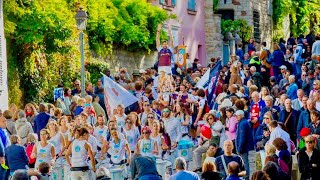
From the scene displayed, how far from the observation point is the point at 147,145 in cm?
2717

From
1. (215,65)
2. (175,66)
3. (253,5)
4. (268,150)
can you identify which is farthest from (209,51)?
(268,150)

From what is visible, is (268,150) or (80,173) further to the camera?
(80,173)

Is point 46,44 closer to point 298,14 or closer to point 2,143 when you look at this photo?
point 2,143

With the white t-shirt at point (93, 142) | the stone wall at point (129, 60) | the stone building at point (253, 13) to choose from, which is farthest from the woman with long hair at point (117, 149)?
the stone building at point (253, 13)

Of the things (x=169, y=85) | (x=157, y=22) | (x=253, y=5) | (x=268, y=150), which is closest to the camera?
(x=268, y=150)

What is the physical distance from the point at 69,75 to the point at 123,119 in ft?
33.3

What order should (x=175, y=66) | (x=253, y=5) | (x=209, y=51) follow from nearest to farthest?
(x=175, y=66)
(x=209, y=51)
(x=253, y=5)

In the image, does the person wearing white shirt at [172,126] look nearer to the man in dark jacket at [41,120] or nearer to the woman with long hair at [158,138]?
the woman with long hair at [158,138]

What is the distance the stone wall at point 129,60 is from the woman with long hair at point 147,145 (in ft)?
54.6

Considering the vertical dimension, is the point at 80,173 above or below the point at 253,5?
below

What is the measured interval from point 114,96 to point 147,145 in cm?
524

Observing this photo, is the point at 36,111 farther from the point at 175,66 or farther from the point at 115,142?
the point at 175,66

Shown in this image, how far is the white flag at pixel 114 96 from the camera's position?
32094 millimetres

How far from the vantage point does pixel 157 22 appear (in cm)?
4769
